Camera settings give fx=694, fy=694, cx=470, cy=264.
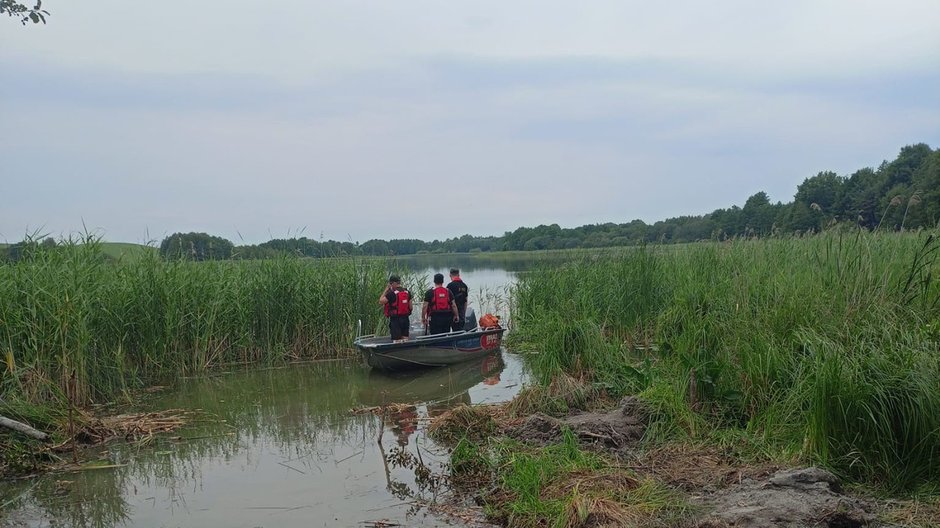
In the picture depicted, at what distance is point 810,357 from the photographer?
5.80m

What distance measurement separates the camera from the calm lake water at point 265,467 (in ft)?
19.4

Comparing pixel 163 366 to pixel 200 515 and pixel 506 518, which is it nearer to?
pixel 200 515

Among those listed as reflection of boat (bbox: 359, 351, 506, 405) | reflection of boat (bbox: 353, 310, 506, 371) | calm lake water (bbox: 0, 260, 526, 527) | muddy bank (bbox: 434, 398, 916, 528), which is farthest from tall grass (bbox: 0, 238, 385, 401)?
muddy bank (bbox: 434, 398, 916, 528)

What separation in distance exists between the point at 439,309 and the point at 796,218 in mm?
8272

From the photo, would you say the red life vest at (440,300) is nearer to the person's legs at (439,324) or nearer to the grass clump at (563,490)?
the person's legs at (439,324)

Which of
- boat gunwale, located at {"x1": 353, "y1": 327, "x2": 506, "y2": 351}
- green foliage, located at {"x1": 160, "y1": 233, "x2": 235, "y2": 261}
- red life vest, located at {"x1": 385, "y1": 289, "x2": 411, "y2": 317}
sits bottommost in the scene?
boat gunwale, located at {"x1": 353, "y1": 327, "x2": 506, "y2": 351}

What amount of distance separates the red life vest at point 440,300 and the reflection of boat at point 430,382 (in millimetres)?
1096

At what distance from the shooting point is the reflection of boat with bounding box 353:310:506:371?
1171cm

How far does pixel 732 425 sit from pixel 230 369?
9.43 meters

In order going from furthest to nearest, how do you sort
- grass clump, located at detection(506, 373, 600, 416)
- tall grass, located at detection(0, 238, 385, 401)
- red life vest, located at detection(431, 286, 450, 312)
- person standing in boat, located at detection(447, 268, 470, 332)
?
person standing in boat, located at detection(447, 268, 470, 332) → red life vest, located at detection(431, 286, 450, 312) → tall grass, located at detection(0, 238, 385, 401) → grass clump, located at detection(506, 373, 600, 416)

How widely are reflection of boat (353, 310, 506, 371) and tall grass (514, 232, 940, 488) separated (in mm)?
2460

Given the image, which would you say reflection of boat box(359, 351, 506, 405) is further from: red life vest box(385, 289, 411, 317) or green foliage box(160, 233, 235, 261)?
green foliage box(160, 233, 235, 261)

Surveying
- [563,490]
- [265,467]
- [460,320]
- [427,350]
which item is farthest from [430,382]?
[563,490]

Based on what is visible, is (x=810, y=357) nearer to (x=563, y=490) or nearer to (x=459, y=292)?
(x=563, y=490)
